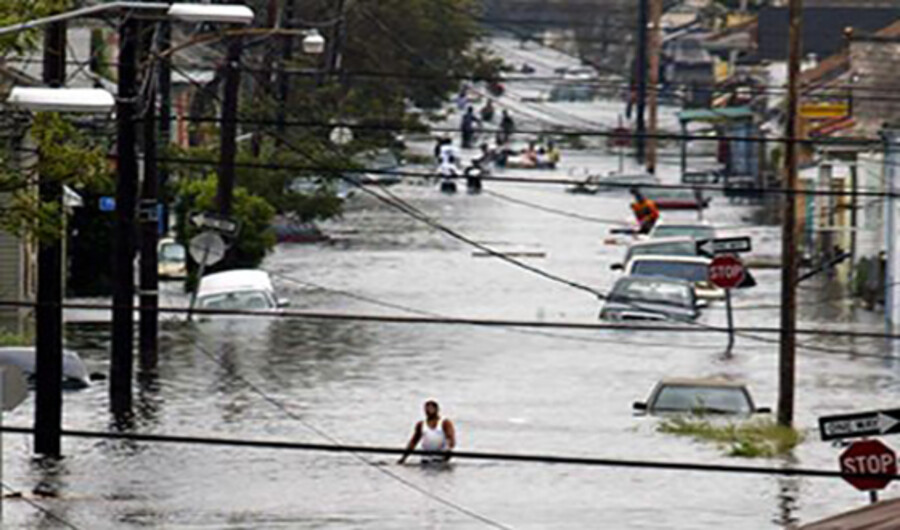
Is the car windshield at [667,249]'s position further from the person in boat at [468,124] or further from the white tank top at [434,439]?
the person in boat at [468,124]

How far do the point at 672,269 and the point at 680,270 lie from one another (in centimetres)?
26

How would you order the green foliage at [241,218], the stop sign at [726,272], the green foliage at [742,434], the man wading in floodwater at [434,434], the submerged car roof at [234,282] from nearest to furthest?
the man wading in floodwater at [434,434]
the green foliage at [742,434]
the stop sign at [726,272]
the submerged car roof at [234,282]
the green foliage at [241,218]

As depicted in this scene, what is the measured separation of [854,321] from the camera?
53.2m

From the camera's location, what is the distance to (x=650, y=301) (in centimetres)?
5062

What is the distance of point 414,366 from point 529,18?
129 metres

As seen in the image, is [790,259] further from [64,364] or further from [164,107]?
[164,107]

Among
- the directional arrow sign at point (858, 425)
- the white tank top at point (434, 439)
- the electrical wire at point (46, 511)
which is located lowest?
the electrical wire at point (46, 511)

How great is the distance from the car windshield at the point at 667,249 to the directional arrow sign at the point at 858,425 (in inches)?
1413

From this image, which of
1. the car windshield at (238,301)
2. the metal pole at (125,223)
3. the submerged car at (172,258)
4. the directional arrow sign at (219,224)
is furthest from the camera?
the submerged car at (172,258)

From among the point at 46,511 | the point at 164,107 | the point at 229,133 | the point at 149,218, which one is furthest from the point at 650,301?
the point at 46,511

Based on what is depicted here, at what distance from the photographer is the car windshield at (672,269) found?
183 ft

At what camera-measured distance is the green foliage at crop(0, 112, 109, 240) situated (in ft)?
101

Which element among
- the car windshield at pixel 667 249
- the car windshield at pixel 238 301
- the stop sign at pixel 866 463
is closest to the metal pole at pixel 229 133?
the car windshield at pixel 238 301

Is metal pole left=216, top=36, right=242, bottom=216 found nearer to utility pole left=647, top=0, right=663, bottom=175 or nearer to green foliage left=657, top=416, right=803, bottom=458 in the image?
green foliage left=657, top=416, right=803, bottom=458
